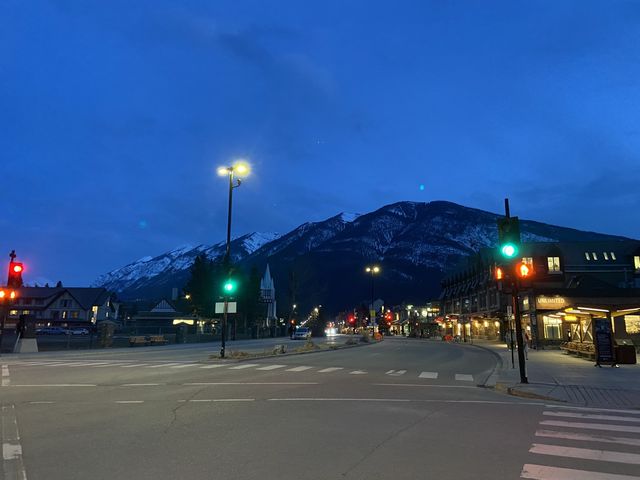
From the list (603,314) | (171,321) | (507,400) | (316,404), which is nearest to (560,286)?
(603,314)

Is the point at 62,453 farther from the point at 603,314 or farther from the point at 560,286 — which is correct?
the point at 560,286

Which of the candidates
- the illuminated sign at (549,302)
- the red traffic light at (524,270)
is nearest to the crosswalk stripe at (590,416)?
the red traffic light at (524,270)

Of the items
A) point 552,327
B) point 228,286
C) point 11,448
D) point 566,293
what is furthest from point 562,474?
point 552,327

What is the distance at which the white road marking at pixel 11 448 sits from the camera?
6.19 metres

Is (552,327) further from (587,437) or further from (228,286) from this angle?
(587,437)

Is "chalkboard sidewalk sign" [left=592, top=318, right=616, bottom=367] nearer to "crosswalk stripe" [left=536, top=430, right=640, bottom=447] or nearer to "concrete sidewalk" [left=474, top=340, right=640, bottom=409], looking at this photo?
"concrete sidewalk" [left=474, top=340, right=640, bottom=409]

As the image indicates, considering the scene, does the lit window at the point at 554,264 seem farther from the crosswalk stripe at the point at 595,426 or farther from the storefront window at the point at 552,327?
the crosswalk stripe at the point at 595,426

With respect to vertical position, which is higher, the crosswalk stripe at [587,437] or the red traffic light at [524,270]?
the red traffic light at [524,270]

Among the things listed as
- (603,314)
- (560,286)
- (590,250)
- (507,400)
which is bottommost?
(507,400)

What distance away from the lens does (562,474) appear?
20.3 ft

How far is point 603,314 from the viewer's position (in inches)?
998

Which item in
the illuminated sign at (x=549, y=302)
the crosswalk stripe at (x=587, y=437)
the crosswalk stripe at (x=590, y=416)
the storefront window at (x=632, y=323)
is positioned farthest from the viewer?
the illuminated sign at (x=549, y=302)

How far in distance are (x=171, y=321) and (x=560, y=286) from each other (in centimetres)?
7820

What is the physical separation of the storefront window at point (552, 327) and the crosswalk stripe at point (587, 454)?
42.8 m
